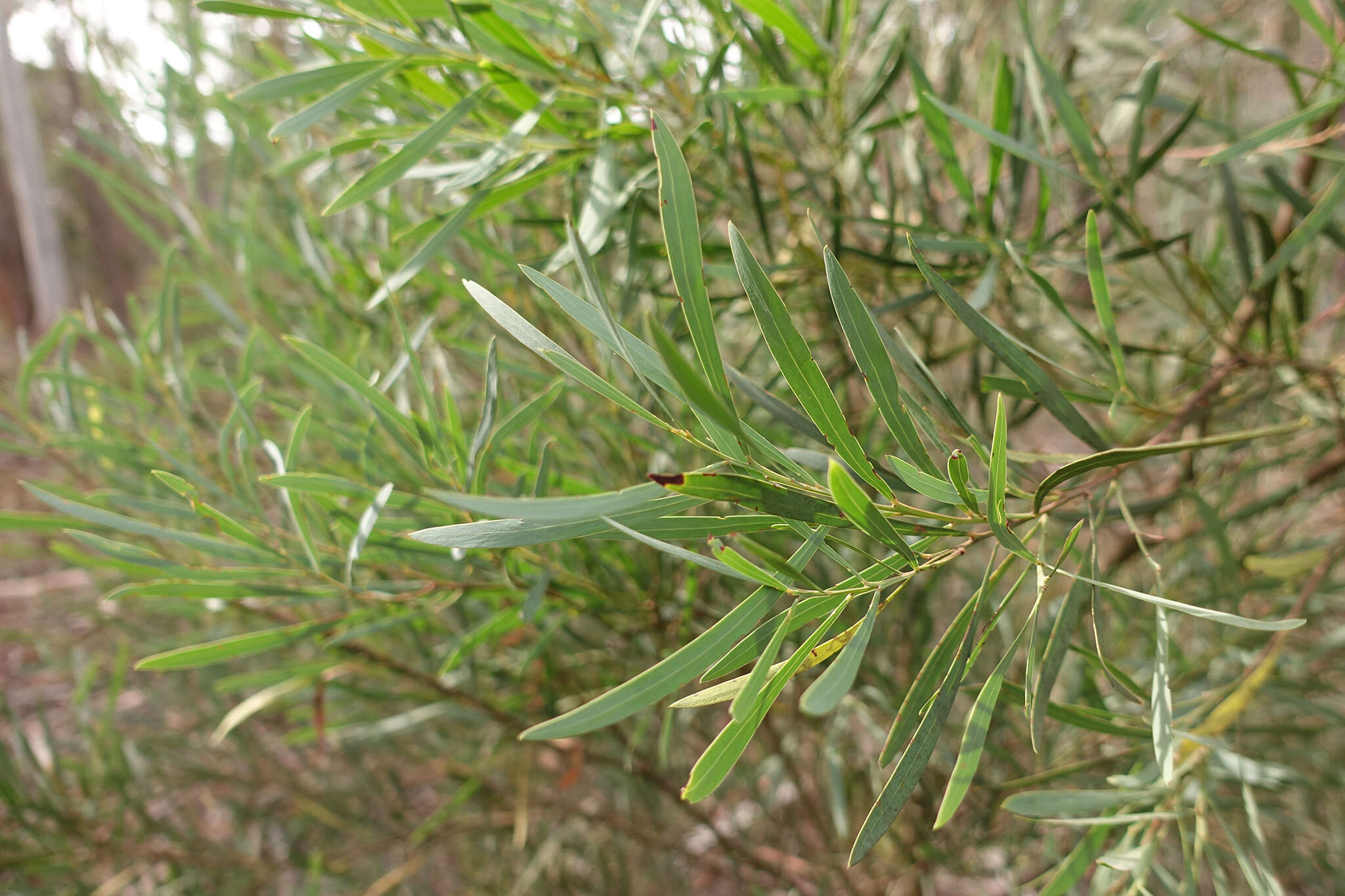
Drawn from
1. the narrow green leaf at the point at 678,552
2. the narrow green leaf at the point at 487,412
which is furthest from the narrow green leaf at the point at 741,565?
the narrow green leaf at the point at 487,412

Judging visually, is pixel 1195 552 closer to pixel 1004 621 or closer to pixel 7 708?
pixel 1004 621

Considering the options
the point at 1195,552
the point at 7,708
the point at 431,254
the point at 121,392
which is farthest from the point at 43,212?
the point at 1195,552

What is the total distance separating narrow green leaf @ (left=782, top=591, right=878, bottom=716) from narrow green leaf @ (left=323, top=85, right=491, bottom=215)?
0.22 meters

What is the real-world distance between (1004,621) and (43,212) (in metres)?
3.45

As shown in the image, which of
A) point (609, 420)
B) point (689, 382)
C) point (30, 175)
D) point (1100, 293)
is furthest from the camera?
point (30, 175)

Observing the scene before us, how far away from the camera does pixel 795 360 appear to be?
0.21 metres

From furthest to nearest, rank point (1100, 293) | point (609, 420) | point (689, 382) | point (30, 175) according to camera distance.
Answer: point (30, 175) → point (609, 420) → point (1100, 293) → point (689, 382)

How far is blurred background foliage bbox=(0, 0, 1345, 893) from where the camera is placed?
1.08 feet

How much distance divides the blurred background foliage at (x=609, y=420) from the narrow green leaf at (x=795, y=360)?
0.03m

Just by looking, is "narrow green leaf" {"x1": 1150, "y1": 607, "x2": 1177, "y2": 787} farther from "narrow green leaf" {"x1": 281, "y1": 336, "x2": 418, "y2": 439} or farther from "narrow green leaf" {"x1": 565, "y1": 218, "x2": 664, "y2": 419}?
"narrow green leaf" {"x1": 281, "y1": 336, "x2": 418, "y2": 439}

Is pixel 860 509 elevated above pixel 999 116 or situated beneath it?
situated beneath

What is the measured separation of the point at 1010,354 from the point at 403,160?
227 mm

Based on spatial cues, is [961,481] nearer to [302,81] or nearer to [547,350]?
[547,350]

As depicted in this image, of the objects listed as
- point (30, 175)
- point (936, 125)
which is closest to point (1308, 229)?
point (936, 125)
